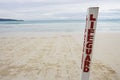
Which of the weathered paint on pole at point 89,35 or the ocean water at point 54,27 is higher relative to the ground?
the weathered paint on pole at point 89,35

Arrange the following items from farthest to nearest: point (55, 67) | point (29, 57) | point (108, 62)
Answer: point (29, 57)
point (108, 62)
point (55, 67)

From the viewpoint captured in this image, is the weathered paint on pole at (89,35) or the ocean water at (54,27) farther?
the ocean water at (54,27)

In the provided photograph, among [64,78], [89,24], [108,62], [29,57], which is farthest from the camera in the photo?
[29,57]

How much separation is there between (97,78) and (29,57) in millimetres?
2889

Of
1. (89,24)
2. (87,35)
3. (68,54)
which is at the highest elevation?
(89,24)

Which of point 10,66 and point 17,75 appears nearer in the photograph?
point 17,75

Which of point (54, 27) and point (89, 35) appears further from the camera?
point (54, 27)

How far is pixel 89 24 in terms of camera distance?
2.07 metres

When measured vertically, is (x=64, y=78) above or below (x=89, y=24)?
below

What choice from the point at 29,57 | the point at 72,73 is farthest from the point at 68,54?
the point at 72,73

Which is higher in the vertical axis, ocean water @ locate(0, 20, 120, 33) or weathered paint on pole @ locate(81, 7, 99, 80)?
weathered paint on pole @ locate(81, 7, 99, 80)

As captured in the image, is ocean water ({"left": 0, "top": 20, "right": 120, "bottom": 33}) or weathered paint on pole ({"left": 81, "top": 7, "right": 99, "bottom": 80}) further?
ocean water ({"left": 0, "top": 20, "right": 120, "bottom": 33})

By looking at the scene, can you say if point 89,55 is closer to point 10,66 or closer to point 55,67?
point 55,67

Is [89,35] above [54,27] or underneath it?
above
